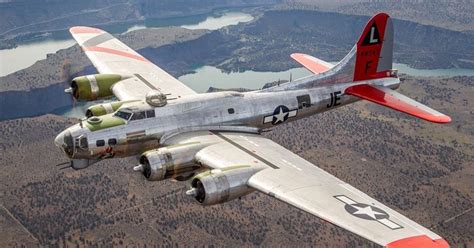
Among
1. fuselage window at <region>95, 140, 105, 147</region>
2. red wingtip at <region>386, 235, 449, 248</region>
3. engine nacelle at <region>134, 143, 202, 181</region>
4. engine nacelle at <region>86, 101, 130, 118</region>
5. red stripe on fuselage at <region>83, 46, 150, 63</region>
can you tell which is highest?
red stripe on fuselage at <region>83, 46, 150, 63</region>

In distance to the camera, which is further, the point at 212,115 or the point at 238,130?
the point at 238,130

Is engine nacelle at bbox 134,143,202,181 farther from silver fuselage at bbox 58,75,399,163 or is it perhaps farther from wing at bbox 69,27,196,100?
wing at bbox 69,27,196,100

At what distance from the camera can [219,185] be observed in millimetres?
31000

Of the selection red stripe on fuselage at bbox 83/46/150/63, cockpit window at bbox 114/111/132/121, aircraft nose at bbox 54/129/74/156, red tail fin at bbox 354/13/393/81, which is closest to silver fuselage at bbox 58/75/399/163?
aircraft nose at bbox 54/129/74/156

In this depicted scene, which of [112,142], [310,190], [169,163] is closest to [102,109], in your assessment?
[112,142]

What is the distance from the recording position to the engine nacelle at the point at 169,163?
3325cm

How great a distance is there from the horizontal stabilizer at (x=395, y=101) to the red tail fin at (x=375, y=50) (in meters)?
1.61

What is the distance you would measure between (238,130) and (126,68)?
17135mm

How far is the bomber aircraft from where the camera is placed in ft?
96.9

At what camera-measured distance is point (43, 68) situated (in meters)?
174

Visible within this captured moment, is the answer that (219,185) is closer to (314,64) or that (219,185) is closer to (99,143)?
(99,143)

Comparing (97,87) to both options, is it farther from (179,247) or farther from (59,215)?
(59,215)

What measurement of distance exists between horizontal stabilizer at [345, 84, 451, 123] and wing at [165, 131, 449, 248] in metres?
12.1

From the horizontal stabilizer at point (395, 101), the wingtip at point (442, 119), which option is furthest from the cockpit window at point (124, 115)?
the wingtip at point (442, 119)
